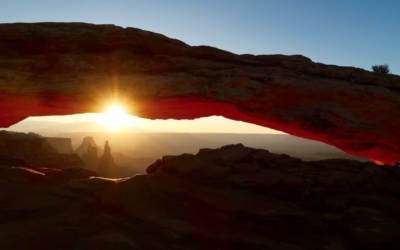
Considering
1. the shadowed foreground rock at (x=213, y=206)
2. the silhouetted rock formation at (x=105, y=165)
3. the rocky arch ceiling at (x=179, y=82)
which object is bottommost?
the silhouetted rock formation at (x=105, y=165)

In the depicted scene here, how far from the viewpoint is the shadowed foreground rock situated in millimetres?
11109

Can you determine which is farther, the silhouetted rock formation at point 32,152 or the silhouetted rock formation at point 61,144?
the silhouetted rock formation at point 61,144

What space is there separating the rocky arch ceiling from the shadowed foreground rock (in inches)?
113

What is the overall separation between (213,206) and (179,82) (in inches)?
327

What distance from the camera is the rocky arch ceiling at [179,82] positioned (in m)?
17.0

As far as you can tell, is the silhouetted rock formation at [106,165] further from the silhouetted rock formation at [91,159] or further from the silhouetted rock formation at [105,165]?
the silhouetted rock formation at [91,159]

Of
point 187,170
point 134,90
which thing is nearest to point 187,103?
point 134,90

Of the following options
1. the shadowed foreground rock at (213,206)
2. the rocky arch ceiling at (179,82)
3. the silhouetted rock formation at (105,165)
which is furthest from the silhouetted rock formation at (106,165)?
the shadowed foreground rock at (213,206)

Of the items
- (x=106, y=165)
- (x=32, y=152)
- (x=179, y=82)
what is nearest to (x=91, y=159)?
(x=106, y=165)

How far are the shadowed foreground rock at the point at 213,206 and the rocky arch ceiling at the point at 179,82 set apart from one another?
9.40ft

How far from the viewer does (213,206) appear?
1335cm

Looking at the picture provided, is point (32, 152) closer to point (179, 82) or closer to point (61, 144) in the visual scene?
point (179, 82)

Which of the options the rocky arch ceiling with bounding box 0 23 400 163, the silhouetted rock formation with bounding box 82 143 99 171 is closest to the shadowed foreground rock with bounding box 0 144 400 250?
the rocky arch ceiling with bounding box 0 23 400 163

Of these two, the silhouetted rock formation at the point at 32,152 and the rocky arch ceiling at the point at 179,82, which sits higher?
the rocky arch ceiling at the point at 179,82
